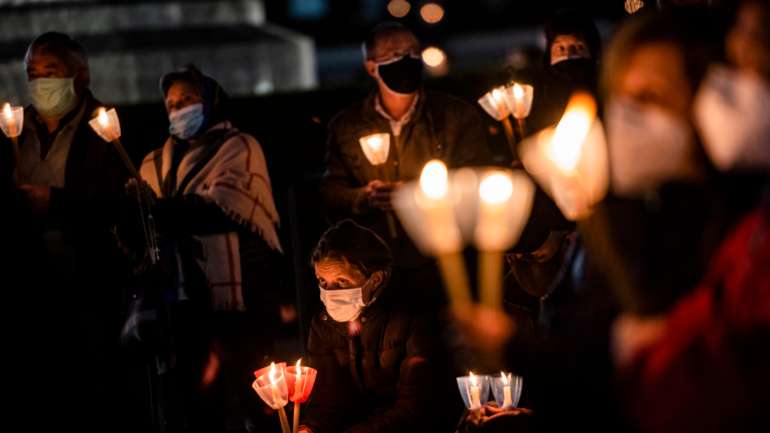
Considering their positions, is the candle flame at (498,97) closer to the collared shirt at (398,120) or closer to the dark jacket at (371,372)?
the collared shirt at (398,120)

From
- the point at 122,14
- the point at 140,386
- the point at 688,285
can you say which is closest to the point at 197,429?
the point at 140,386

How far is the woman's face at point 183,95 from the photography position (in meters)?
6.07

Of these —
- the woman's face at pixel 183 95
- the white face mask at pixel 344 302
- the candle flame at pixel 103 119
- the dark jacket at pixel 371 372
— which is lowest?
the dark jacket at pixel 371 372

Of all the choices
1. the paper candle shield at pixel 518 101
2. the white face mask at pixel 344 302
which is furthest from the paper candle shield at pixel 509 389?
the paper candle shield at pixel 518 101

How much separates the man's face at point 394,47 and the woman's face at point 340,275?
138 cm

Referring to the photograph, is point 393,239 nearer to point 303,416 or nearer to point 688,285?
point 303,416

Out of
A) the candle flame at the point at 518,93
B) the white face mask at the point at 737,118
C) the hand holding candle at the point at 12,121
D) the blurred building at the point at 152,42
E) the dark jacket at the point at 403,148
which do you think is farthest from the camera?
the blurred building at the point at 152,42

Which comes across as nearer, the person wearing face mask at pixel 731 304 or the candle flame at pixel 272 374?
the person wearing face mask at pixel 731 304

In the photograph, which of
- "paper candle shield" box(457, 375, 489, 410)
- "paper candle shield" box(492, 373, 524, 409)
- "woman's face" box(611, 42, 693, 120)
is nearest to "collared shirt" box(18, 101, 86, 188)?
"paper candle shield" box(457, 375, 489, 410)

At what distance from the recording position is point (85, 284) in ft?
19.3

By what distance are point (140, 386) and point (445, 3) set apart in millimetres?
43142

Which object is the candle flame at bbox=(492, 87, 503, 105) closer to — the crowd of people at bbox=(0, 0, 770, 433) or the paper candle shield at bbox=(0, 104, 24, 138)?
the crowd of people at bbox=(0, 0, 770, 433)

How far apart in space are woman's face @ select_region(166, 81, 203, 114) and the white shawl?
0.18 meters

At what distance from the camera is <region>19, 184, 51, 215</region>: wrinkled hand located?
5.52 m
